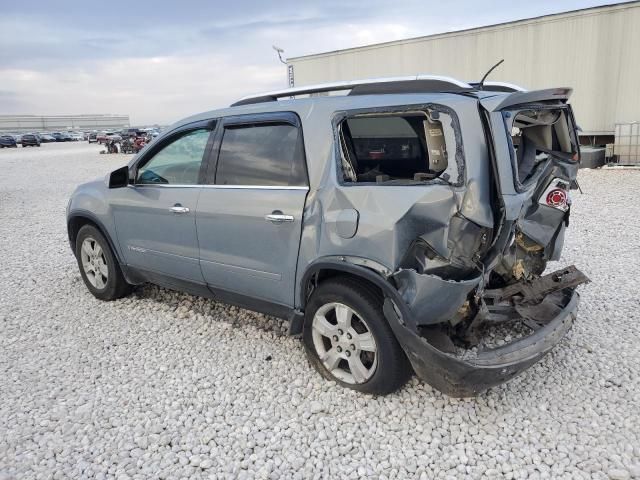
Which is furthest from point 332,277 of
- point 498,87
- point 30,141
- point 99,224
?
point 30,141

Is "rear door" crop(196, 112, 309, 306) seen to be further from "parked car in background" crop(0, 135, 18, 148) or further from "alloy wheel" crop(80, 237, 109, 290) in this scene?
"parked car in background" crop(0, 135, 18, 148)

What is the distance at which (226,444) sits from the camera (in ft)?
9.07

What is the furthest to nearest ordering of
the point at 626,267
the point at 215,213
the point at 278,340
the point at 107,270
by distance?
the point at 626,267, the point at 107,270, the point at 278,340, the point at 215,213

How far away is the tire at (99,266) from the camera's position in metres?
4.75

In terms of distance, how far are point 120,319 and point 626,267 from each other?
5.21 meters

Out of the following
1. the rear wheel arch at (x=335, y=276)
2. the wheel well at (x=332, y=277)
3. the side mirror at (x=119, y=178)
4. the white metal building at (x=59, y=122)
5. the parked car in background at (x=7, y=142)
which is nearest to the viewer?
the rear wheel arch at (x=335, y=276)

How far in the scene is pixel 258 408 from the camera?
10.1 ft

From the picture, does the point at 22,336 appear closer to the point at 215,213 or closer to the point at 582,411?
the point at 215,213

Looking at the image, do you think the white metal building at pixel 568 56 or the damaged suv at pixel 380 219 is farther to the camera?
the white metal building at pixel 568 56

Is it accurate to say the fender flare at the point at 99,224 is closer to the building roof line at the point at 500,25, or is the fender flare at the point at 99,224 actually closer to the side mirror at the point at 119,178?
the side mirror at the point at 119,178

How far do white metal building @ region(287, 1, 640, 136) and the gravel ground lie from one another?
37.9 ft

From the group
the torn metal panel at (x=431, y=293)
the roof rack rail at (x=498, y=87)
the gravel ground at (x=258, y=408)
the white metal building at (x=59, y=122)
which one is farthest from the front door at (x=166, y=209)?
the white metal building at (x=59, y=122)

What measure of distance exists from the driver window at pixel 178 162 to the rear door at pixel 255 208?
216mm

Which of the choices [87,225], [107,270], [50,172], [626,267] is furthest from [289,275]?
[50,172]
